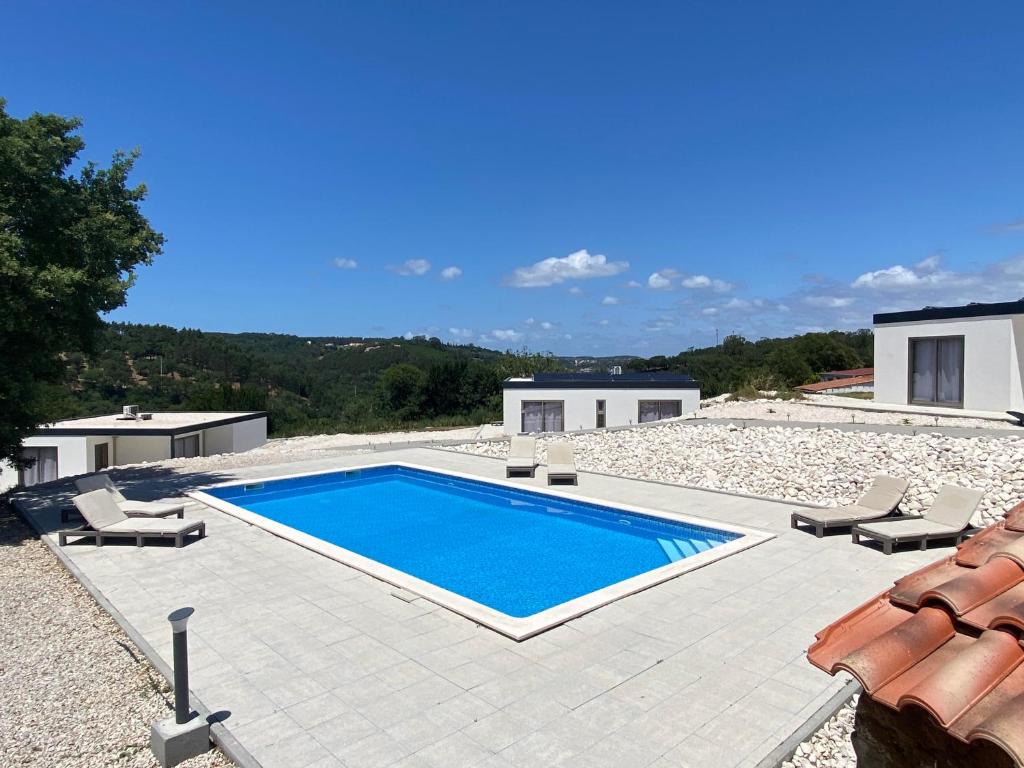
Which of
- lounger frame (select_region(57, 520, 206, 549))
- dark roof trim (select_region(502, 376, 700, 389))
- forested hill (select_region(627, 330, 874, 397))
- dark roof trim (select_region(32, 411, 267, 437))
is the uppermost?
forested hill (select_region(627, 330, 874, 397))

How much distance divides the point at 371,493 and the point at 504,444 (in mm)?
5563

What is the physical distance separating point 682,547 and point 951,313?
1394cm

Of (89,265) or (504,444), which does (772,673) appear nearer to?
(89,265)

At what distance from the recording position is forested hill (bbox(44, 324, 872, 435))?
1438 inches

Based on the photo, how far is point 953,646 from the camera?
1.67 metres

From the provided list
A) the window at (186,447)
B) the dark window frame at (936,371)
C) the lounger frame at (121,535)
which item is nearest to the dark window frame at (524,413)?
the dark window frame at (936,371)

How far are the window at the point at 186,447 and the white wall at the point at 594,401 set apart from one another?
1142 centimetres

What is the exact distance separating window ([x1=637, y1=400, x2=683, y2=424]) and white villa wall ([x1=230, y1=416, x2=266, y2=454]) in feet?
50.7

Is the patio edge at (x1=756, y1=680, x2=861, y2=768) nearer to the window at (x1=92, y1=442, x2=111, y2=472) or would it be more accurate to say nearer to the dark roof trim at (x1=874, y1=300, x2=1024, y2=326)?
the dark roof trim at (x1=874, y1=300, x2=1024, y2=326)

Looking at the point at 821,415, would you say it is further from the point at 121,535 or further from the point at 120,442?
the point at 120,442

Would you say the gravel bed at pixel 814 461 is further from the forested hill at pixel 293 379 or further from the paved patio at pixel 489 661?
the forested hill at pixel 293 379

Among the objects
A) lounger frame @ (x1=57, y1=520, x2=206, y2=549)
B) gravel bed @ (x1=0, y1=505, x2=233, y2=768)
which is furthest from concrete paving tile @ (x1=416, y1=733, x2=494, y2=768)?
lounger frame @ (x1=57, y1=520, x2=206, y2=549)

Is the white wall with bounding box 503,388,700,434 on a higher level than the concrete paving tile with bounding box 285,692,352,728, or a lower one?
higher

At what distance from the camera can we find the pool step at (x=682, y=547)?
8.94 m
